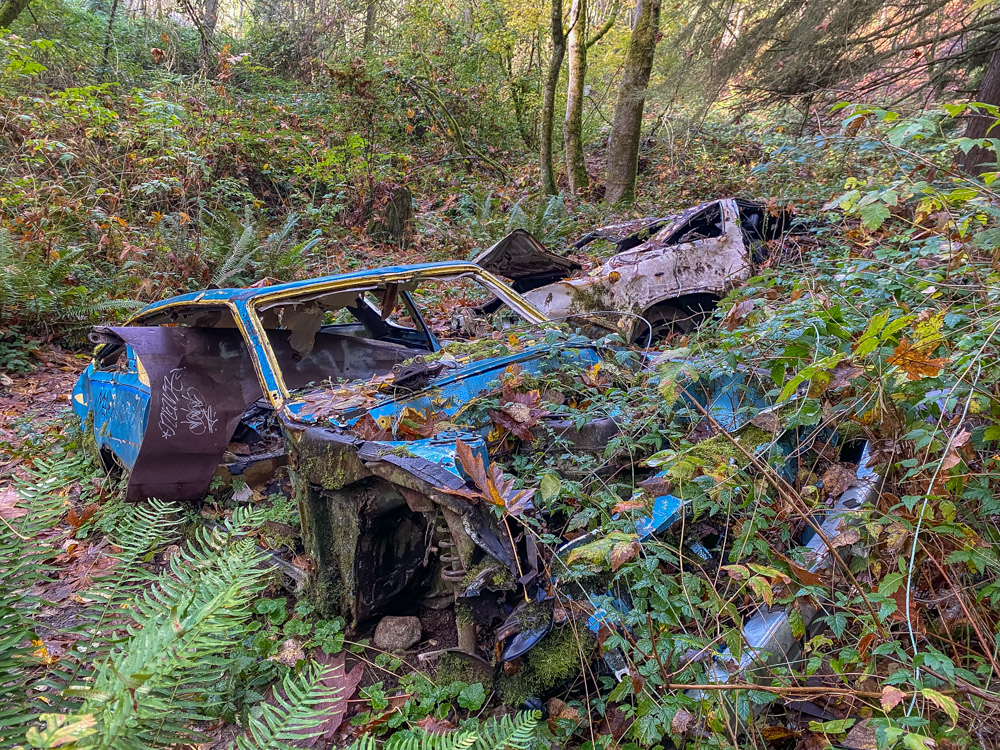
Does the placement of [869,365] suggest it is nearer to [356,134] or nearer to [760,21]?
[760,21]

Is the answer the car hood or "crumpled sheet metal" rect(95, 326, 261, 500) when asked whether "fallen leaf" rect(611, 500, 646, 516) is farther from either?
"crumpled sheet metal" rect(95, 326, 261, 500)

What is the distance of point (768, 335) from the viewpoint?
8.88 ft

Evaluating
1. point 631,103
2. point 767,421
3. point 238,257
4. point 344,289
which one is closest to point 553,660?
point 767,421

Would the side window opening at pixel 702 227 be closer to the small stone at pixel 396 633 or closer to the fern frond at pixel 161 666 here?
the small stone at pixel 396 633

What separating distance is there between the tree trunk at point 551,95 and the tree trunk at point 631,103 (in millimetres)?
1182

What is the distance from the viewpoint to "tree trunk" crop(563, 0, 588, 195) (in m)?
11.4

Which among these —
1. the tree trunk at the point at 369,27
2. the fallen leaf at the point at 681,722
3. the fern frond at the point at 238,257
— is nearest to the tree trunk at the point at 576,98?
the tree trunk at the point at 369,27

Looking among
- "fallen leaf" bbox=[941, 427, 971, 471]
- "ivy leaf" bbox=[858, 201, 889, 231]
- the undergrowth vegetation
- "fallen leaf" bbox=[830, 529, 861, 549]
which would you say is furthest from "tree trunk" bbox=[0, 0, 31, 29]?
"fallen leaf" bbox=[941, 427, 971, 471]

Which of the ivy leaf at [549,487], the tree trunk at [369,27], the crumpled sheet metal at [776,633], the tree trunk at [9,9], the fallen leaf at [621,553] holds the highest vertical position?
the tree trunk at [369,27]

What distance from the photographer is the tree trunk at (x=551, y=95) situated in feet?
32.0

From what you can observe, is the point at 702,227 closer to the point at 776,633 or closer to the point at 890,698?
the point at 776,633

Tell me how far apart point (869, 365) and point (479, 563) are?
1628mm

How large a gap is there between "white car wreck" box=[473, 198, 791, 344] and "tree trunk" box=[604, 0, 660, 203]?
5062 mm

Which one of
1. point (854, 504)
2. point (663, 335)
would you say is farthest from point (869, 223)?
point (663, 335)
